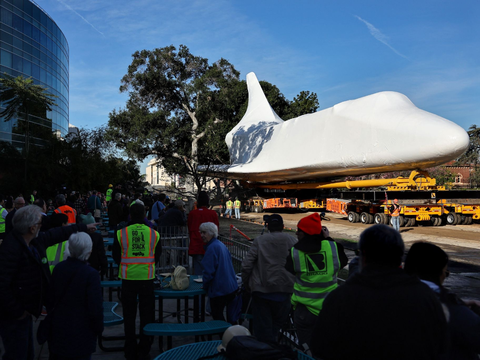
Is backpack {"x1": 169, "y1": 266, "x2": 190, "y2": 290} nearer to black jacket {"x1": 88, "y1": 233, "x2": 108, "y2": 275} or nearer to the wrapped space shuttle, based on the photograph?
black jacket {"x1": 88, "y1": 233, "x2": 108, "y2": 275}

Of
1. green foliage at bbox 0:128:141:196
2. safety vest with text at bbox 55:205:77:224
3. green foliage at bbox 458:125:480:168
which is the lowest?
safety vest with text at bbox 55:205:77:224

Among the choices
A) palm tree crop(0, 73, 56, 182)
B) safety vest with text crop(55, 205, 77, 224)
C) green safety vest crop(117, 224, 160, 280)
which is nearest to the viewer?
green safety vest crop(117, 224, 160, 280)

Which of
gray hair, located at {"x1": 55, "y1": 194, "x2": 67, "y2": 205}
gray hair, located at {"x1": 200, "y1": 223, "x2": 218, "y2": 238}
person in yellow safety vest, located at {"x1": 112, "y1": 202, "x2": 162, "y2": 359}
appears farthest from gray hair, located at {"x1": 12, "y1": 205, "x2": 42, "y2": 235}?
gray hair, located at {"x1": 55, "y1": 194, "x2": 67, "y2": 205}

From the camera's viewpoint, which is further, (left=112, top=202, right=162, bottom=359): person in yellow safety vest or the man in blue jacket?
the man in blue jacket

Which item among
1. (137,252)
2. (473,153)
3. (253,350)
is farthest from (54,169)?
(473,153)

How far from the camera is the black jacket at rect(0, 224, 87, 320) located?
315 centimetres

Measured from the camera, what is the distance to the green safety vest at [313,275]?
3619 millimetres

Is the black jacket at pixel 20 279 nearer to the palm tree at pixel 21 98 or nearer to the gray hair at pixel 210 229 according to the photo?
the gray hair at pixel 210 229

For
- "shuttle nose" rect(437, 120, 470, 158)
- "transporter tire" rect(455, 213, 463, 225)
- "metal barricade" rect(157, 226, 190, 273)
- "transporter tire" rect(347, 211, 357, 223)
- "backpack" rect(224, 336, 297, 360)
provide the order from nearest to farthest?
1. "backpack" rect(224, 336, 297, 360)
2. "metal barricade" rect(157, 226, 190, 273)
3. "shuttle nose" rect(437, 120, 470, 158)
4. "transporter tire" rect(455, 213, 463, 225)
5. "transporter tire" rect(347, 211, 357, 223)

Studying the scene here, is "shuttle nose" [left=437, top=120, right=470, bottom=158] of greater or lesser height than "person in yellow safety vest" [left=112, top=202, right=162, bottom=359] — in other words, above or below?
above

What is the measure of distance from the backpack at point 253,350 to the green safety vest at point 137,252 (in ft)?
6.51

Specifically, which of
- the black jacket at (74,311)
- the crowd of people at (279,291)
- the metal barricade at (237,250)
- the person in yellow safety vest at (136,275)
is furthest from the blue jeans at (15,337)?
the metal barricade at (237,250)

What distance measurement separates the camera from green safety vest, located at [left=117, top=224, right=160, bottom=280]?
4.38 meters

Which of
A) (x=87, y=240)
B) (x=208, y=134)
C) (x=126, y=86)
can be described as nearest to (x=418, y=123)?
(x=87, y=240)
